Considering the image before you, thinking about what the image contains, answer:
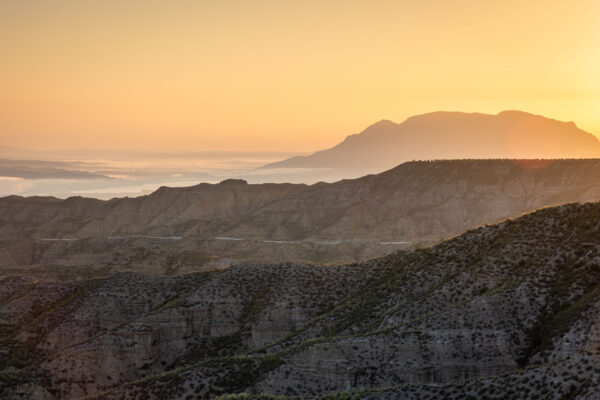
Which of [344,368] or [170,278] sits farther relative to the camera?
[170,278]

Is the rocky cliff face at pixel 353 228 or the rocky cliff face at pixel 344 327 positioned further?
the rocky cliff face at pixel 353 228

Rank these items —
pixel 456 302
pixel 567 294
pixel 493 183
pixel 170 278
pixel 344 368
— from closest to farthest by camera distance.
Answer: pixel 344 368, pixel 567 294, pixel 456 302, pixel 170 278, pixel 493 183

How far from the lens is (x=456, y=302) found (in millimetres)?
52594

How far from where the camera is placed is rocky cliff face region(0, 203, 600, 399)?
146ft

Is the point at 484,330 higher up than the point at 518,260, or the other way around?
the point at 518,260

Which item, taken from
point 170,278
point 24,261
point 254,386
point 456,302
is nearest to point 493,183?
point 24,261

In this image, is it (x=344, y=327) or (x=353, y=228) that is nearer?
(x=344, y=327)

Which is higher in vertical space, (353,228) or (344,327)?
(353,228)

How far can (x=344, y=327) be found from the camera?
55969 millimetres

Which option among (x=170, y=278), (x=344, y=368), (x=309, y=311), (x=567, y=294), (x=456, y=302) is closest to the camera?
(x=344, y=368)

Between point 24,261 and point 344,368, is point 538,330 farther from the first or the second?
point 24,261

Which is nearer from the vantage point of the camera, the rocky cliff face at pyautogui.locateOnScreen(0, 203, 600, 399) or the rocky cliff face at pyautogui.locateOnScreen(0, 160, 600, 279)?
the rocky cliff face at pyautogui.locateOnScreen(0, 203, 600, 399)

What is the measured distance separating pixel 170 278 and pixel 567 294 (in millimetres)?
42361

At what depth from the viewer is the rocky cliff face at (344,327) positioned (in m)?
44.4
